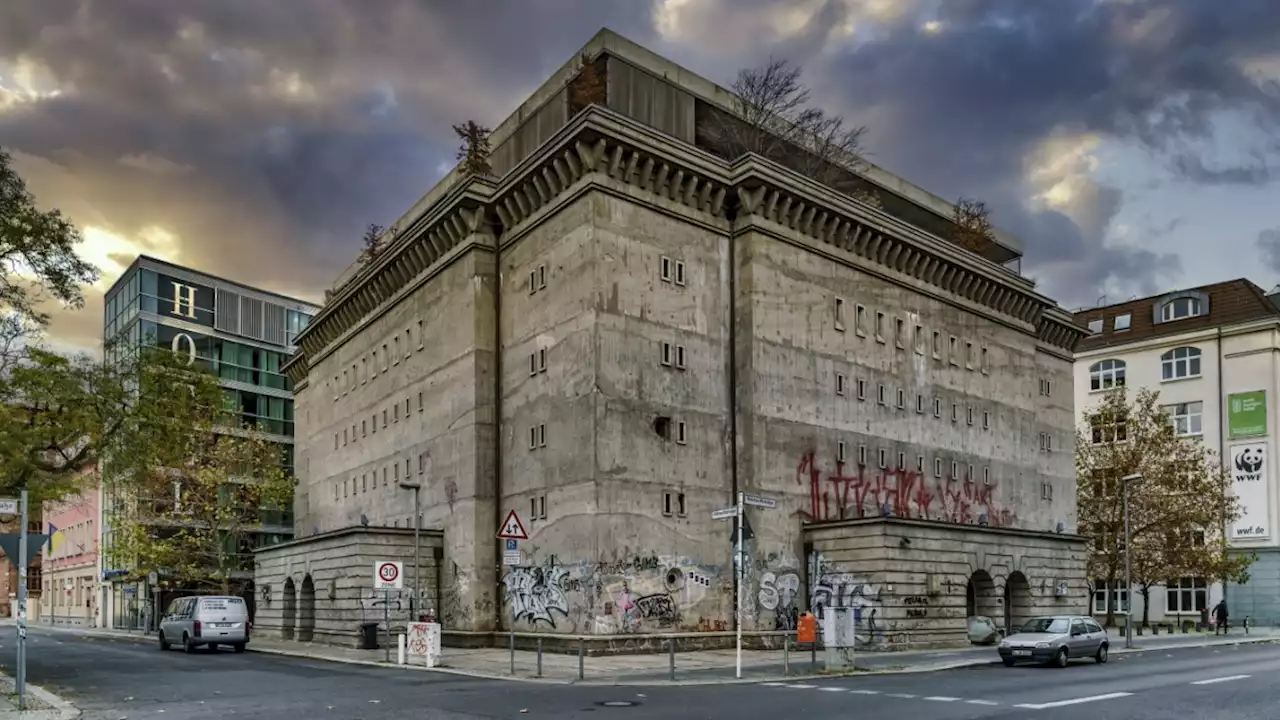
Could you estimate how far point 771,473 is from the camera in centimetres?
4097

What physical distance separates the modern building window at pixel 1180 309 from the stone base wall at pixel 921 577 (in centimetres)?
3801

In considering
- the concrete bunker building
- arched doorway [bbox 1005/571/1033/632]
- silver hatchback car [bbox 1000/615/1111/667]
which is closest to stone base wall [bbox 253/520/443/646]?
the concrete bunker building

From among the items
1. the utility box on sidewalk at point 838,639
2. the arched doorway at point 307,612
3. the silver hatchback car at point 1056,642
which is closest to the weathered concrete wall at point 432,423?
the arched doorway at point 307,612

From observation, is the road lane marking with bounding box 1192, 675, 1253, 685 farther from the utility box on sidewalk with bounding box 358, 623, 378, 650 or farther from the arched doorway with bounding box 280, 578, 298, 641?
the arched doorway with bounding box 280, 578, 298, 641

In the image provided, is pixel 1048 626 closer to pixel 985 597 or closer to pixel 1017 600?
pixel 985 597

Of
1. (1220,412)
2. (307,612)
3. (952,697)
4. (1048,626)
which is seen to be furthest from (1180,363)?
(952,697)

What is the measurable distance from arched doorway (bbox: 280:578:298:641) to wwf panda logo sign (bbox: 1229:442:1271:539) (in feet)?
188

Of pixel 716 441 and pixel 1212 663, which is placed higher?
pixel 716 441

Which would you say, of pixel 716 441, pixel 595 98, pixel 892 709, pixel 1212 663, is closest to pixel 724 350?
pixel 716 441

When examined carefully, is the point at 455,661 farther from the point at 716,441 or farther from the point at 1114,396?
the point at 1114,396

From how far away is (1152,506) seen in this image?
5919 centimetres

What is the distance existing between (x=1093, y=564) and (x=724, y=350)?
3353 centimetres

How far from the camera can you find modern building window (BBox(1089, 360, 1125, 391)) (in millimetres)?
78188

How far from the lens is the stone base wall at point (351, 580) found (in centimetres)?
4256
